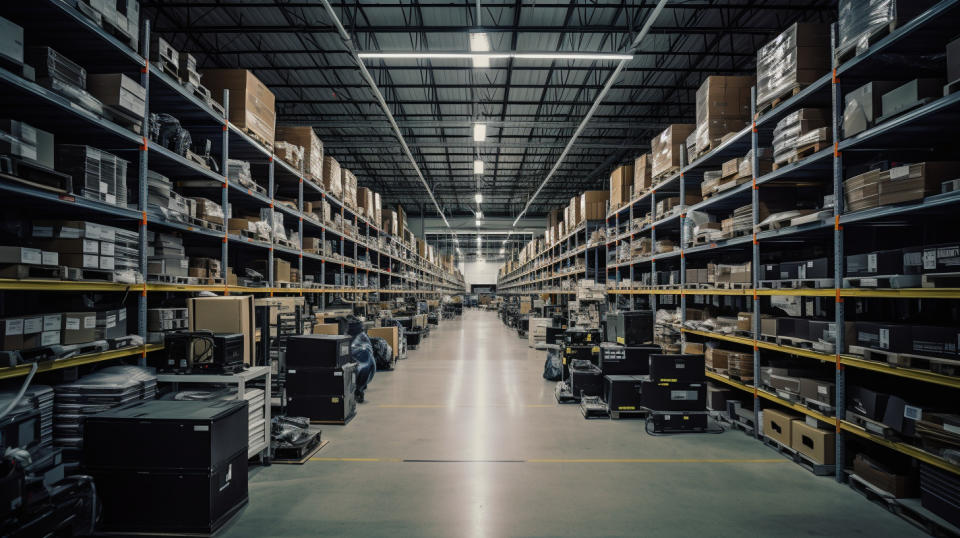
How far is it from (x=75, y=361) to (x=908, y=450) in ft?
20.2

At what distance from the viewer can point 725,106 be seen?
6078mm

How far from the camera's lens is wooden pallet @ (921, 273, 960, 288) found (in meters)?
2.92

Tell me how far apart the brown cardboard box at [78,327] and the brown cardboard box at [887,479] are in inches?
247

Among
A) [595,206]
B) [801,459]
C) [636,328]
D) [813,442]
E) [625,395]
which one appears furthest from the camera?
[595,206]

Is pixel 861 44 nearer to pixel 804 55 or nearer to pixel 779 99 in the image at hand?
pixel 804 55

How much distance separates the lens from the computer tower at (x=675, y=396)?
200 inches

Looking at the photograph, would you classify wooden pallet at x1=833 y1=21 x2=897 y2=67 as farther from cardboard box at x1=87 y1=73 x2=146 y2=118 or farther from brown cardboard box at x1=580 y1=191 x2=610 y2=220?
brown cardboard box at x1=580 y1=191 x2=610 y2=220

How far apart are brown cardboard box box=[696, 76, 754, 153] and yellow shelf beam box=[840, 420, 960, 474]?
382cm

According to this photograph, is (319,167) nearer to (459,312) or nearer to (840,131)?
(840,131)

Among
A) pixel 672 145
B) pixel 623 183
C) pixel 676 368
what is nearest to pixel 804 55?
pixel 672 145

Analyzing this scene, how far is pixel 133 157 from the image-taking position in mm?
4680

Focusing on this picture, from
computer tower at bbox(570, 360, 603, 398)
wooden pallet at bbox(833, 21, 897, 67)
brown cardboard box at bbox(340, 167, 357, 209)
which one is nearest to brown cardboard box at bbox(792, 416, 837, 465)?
computer tower at bbox(570, 360, 603, 398)

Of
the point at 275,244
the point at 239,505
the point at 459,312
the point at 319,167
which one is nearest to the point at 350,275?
the point at 319,167

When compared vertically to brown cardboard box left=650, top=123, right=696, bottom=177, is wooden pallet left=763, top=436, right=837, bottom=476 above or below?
below
